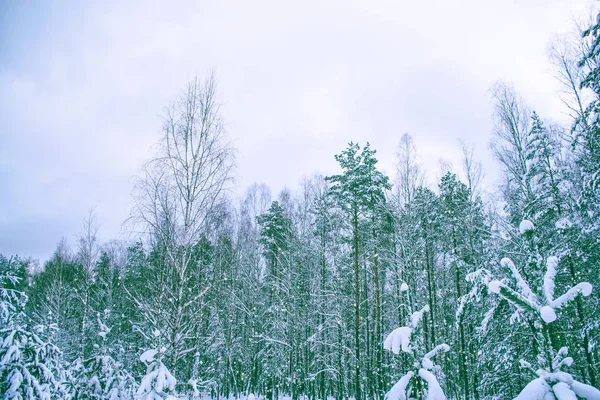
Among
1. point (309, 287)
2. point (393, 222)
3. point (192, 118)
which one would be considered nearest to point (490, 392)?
point (393, 222)

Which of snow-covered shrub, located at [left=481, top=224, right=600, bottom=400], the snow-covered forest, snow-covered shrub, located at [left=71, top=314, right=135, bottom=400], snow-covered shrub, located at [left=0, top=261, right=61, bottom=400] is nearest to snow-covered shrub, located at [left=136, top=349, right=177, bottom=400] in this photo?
the snow-covered forest

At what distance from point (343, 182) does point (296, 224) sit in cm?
648

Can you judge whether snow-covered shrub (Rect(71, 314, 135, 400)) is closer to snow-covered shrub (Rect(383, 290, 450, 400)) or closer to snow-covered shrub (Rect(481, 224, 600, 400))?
snow-covered shrub (Rect(383, 290, 450, 400))

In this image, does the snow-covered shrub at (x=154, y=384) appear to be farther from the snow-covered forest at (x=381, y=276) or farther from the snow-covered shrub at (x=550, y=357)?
the snow-covered shrub at (x=550, y=357)

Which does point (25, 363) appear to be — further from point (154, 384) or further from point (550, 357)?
point (550, 357)

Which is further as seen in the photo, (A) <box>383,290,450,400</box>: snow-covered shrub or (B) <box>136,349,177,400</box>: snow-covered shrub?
(B) <box>136,349,177,400</box>: snow-covered shrub

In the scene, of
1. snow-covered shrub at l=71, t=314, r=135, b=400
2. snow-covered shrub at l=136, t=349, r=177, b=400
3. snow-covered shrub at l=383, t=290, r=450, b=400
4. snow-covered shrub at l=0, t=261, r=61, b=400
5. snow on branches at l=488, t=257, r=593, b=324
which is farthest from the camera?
snow-covered shrub at l=71, t=314, r=135, b=400

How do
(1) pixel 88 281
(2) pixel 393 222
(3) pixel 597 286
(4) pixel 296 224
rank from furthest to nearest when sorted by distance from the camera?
(4) pixel 296 224, (1) pixel 88 281, (2) pixel 393 222, (3) pixel 597 286

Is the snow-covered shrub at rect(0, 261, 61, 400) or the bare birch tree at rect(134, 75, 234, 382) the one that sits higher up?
the bare birch tree at rect(134, 75, 234, 382)

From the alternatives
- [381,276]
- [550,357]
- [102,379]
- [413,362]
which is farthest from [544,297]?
[381,276]

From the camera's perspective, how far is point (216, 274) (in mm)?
23172

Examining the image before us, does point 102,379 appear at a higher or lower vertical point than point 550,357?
lower

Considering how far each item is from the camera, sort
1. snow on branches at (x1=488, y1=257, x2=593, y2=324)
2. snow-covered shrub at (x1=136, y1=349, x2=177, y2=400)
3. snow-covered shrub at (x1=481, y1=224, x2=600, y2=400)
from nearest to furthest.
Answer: snow-covered shrub at (x1=481, y1=224, x2=600, y2=400) → snow on branches at (x1=488, y1=257, x2=593, y2=324) → snow-covered shrub at (x1=136, y1=349, x2=177, y2=400)

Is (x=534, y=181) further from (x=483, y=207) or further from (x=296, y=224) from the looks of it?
(x=296, y=224)
